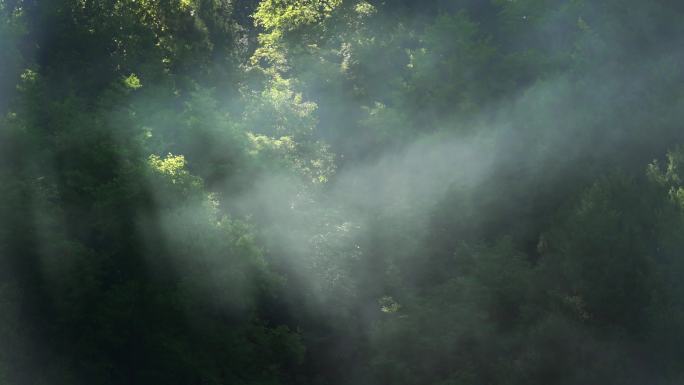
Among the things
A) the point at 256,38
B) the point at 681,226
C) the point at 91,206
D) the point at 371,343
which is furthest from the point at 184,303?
the point at 256,38

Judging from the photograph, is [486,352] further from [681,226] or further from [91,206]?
[91,206]

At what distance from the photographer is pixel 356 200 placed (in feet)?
83.0

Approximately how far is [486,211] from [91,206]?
10747 millimetres

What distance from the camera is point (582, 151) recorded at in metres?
23.7

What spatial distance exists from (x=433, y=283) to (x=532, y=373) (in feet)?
15.8

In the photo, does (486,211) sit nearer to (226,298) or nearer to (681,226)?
(681,226)

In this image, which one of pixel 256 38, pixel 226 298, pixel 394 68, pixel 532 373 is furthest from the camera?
pixel 256 38

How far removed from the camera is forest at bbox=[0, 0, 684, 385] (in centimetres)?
1880

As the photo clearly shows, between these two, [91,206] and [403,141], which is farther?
[403,141]

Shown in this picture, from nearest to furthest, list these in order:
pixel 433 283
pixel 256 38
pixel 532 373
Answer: pixel 532 373, pixel 433 283, pixel 256 38

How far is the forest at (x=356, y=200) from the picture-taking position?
18.8 m

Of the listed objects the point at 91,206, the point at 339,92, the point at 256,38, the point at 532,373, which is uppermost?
the point at 256,38

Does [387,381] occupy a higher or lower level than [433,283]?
lower

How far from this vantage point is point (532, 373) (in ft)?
60.2
